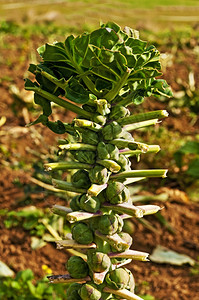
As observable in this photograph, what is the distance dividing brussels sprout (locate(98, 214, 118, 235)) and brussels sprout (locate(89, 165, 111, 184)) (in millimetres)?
121

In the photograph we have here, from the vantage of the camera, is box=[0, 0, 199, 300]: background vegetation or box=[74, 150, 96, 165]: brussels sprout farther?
box=[0, 0, 199, 300]: background vegetation

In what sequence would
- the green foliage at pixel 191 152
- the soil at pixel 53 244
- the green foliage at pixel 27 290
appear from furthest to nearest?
the green foliage at pixel 191 152, the soil at pixel 53 244, the green foliage at pixel 27 290

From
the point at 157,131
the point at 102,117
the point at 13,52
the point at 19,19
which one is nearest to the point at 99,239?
the point at 102,117

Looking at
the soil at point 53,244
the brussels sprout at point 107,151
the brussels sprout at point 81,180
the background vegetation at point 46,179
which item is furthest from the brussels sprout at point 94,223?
the soil at point 53,244

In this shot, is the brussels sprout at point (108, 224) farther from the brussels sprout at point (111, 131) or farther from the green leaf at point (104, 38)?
the green leaf at point (104, 38)

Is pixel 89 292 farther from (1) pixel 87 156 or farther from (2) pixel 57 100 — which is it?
(2) pixel 57 100

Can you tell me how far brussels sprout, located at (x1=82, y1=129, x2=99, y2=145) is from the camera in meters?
1.19

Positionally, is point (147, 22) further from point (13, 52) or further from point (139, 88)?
point (139, 88)

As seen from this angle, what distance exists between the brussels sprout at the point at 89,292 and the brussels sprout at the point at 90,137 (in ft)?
1.49

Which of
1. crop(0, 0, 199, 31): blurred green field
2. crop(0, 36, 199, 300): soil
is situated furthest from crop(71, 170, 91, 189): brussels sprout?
crop(0, 0, 199, 31): blurred green field

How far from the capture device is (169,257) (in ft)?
9.52

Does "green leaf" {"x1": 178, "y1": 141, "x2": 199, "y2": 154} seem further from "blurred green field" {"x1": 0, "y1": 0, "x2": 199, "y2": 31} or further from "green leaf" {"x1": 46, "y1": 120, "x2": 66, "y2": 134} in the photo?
"blurred green field" {"x1": 0, "y1": 0, "x2": 199, "y2": 31}

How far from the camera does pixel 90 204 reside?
116 cm

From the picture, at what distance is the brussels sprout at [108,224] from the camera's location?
1172mm
